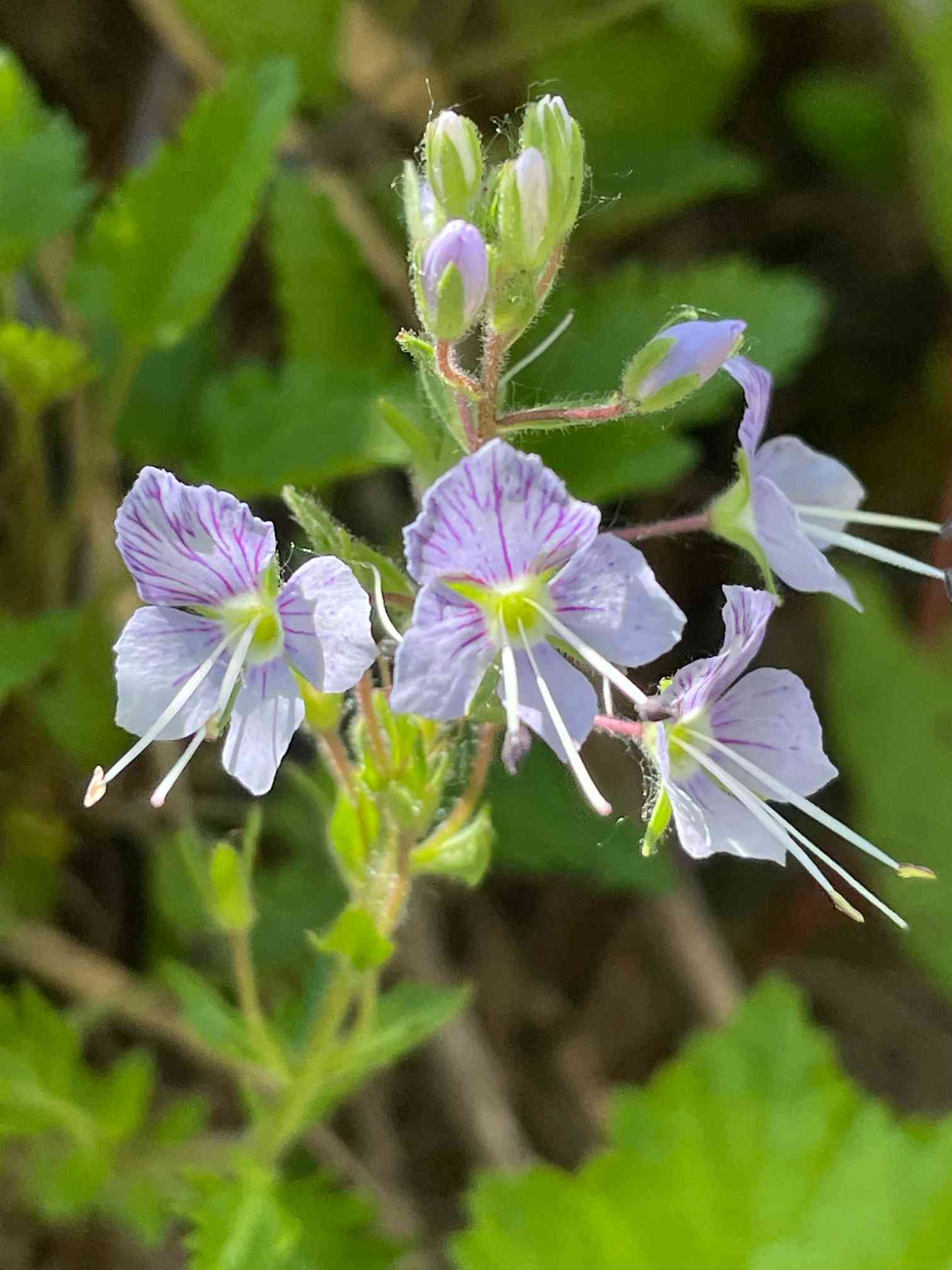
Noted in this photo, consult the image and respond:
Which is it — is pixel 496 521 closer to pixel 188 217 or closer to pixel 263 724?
pixel 263 724

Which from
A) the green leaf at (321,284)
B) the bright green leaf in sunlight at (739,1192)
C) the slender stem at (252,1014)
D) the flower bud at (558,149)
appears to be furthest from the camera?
the green leaf at (321,284)

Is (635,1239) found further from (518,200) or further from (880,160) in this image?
(880,160)

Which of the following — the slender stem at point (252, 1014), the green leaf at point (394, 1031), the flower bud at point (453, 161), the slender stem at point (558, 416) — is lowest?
the green leaf at point (394, 1031)

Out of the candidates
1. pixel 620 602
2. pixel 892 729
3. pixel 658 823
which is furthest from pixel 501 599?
pixel 892 729

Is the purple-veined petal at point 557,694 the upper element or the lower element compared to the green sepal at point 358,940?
upper

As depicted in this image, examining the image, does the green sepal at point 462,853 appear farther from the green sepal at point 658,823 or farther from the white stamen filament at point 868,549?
the white stamen filament at point 868,549

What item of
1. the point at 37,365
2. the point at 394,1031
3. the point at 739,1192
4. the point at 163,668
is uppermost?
the point at 37,365

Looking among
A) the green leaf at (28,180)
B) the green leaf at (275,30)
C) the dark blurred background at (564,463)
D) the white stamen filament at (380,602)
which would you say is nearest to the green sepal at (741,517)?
the white stamen filament at (380,602)
